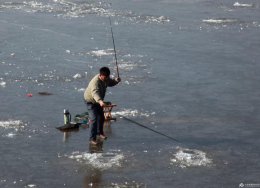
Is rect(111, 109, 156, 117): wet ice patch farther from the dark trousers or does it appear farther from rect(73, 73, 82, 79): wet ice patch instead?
rect(73, 73, 82, 79): wet ice patch

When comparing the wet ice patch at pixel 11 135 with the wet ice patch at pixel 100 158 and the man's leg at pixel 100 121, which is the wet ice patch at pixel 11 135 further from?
the man's leg at pixel 100 121

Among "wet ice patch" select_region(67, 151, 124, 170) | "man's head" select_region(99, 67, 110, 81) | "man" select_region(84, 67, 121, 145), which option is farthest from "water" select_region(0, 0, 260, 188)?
"man's head" select_region(99, 67, 110, 81)

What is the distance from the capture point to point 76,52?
2206 centimetres

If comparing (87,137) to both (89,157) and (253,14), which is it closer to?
(89,157)

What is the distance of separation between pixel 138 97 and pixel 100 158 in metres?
4.48

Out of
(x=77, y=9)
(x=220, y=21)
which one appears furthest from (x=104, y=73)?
(x=77, y=9)

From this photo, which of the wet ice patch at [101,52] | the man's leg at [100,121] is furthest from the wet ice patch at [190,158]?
the wet ice patch at [101,52]

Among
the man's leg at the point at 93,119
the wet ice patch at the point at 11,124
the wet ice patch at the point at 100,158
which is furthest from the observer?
the wet ice patch at the point at 11,124

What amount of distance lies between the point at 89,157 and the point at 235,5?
22.0m

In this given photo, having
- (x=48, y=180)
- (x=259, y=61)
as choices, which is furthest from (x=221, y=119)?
(x=259, y=61)

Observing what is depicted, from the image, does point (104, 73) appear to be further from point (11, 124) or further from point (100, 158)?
point (11, 124)

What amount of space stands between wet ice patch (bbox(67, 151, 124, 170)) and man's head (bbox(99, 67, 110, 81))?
1.49m

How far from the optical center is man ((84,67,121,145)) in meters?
12.7

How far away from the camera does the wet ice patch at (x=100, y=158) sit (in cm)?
1173
